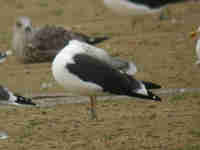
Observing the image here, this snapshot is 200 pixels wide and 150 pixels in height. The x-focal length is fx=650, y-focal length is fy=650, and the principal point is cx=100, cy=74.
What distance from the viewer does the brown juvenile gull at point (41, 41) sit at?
38.2 ft

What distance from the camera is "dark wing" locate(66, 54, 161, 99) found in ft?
21.8

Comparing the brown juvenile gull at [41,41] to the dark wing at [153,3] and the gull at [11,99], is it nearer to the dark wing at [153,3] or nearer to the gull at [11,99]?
the dark wing at [153,3]

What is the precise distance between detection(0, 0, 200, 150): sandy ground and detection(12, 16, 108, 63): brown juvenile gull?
0.92 feet

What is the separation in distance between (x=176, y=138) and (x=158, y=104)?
6.09 ft

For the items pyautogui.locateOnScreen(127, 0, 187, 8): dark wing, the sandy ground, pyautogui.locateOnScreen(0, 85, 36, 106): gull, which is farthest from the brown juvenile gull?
pyautogui.locateOnScreen(0, 85, 36, 106): gull

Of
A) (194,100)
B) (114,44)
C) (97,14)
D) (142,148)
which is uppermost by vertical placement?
(97,14)

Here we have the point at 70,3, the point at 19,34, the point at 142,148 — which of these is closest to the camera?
the point at 142,148

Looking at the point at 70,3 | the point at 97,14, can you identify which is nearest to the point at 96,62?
the point at 97,14

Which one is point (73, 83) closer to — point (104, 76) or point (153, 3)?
point (104, 76)

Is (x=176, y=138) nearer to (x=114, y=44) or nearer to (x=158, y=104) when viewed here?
(x=158, y=104)

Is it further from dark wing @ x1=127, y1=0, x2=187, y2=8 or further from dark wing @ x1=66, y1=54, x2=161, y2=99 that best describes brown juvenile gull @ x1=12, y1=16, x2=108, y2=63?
dark wing @ x1=66, y1=54, x2=161, y2=99

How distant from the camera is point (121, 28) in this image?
47.3 feet

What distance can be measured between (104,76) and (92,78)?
0.13 m

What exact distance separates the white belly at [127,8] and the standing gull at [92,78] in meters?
7.13
